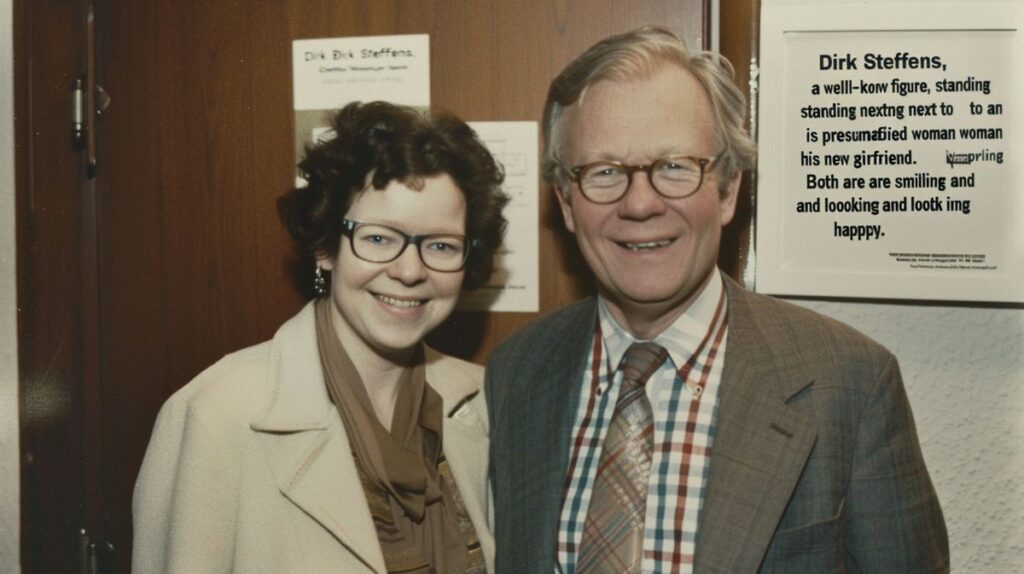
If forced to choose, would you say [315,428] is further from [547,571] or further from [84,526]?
[84,526]

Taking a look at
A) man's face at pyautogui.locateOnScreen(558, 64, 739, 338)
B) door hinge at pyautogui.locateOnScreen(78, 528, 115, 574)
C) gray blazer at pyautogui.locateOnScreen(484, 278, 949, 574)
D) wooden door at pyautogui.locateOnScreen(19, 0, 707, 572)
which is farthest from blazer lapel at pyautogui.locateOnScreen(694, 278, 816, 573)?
door hinge at pyautogui.locateOnScreen(78, 528, 115, 574)

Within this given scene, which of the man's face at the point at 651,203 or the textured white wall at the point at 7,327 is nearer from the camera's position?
the man's face at the point at 651,203

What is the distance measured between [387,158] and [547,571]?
66 cm

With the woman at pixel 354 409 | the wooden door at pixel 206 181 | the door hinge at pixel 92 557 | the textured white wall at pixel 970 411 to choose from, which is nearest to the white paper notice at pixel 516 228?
the wooden door at pixel 206 181

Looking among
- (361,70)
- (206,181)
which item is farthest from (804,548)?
(206,181)

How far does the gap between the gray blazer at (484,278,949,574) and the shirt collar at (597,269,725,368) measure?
1.6 inches

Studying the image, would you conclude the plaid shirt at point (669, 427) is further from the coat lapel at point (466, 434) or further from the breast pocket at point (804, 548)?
the coat lapel at point (466, 434)

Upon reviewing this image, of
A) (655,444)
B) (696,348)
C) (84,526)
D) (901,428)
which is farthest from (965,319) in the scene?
(84,526)

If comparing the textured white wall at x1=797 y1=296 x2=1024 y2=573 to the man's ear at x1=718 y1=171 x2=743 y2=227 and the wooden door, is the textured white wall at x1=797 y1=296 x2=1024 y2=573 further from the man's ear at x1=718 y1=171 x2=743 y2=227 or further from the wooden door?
the wooden door

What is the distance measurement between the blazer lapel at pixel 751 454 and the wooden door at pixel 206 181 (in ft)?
1.50

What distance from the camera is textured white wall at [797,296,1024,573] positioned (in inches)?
59.0

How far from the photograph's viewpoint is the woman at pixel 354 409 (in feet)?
4.24

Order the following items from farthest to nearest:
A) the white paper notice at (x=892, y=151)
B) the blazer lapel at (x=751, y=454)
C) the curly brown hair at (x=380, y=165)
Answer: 1. the white paper notice at (x=892, y=151)
2. the curly brown hair at (x=380, y=165)
3. the blazer lapel at (x=751, y=454)

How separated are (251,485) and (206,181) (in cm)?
70
